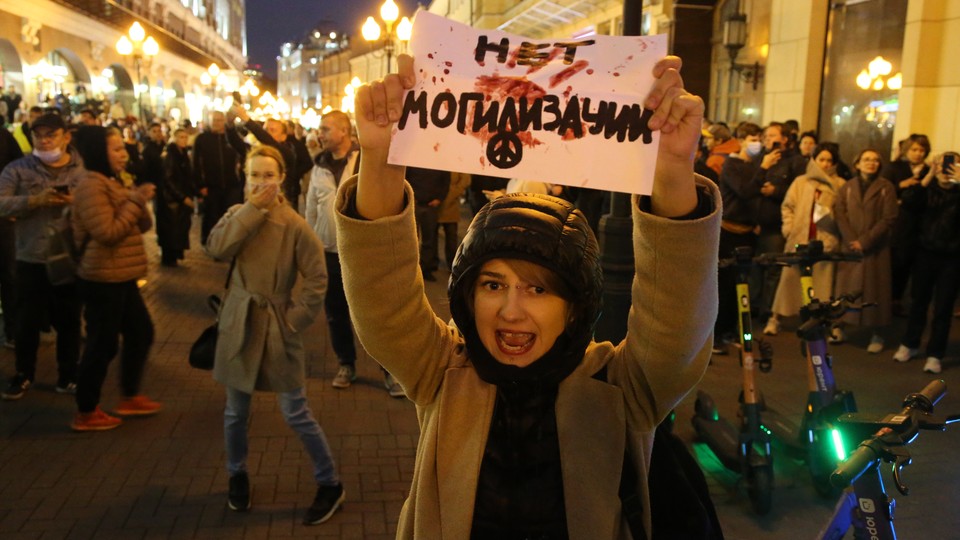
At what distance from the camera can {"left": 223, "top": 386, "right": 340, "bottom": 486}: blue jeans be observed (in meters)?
4.47

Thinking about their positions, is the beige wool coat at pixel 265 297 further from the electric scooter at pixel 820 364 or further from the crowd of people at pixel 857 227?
the crowd of people at pixel 857 227

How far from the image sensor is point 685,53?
62.3ft

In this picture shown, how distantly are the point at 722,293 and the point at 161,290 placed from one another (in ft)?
22.1

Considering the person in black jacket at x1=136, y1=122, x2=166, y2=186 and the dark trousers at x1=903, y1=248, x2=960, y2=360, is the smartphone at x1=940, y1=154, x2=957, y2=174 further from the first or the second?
the person in black jacket at x1=136, y1=122, x2=166, y2=186

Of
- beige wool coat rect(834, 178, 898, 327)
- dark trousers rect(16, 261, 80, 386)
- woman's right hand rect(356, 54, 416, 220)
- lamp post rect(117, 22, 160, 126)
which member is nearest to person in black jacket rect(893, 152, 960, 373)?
beige wool coat rect(834, 178, 898, 327)

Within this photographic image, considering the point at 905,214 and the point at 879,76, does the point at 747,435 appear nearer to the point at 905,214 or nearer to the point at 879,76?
the point at 905,214

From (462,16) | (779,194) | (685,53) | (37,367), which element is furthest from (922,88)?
(462,16)

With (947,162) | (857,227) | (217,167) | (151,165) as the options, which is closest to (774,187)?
(857,227)

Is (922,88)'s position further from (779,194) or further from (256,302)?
(256,302)

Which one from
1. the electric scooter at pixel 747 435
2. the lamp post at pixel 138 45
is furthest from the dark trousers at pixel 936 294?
the lamp post at pixel 138 45

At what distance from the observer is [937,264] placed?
7.79 metres

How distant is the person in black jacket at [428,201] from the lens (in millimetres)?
10055

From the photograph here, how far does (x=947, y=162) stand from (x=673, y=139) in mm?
6905

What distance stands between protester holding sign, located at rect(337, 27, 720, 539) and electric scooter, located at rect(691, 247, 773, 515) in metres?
3.02
